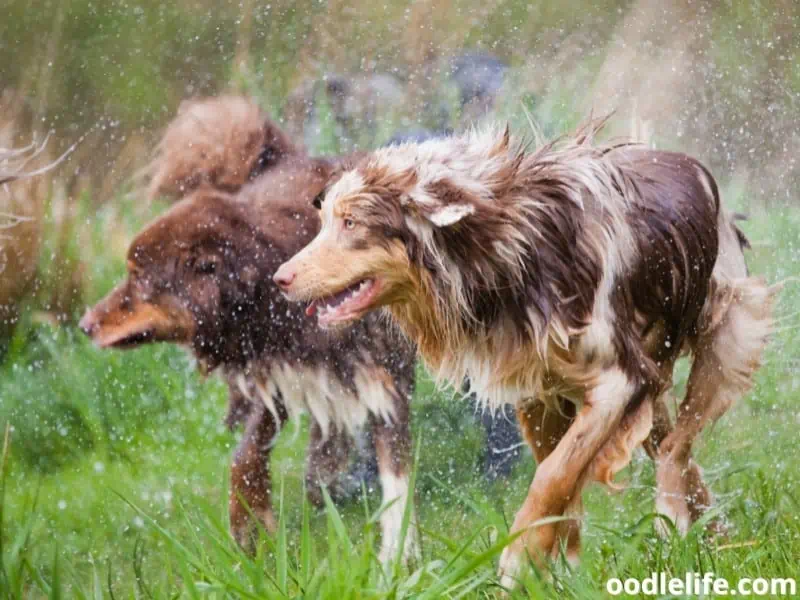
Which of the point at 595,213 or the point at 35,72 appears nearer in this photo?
the point at 595,213

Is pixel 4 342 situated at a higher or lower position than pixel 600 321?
lower

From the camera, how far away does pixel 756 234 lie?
3.21 m

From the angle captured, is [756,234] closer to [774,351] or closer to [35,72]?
[774,351]

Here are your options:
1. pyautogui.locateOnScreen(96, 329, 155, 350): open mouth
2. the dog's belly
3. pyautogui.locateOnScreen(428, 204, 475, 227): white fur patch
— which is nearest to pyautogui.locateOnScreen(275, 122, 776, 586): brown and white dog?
pyautogui.locateOnScreen(428, 204, 475, 227): white fur patch

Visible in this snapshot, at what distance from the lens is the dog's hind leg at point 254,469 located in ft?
10.1

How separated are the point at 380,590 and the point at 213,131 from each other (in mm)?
1252

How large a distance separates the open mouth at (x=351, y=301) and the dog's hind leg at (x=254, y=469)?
40 centimetres

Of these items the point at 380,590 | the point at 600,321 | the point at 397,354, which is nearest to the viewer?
the point at 380,590

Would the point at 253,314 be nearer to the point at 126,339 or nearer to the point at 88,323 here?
the point at 126,339

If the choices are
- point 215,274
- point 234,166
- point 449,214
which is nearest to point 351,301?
point 449,214

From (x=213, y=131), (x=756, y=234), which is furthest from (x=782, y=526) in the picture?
(x=213, y=131)

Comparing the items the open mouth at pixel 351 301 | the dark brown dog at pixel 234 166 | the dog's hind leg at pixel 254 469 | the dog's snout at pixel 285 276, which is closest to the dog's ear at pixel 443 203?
the open mouth at pixel 351 301

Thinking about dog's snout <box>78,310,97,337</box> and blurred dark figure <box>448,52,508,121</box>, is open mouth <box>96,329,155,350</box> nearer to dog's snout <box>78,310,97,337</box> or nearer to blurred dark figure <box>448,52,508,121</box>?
dog's snout <box>78,310,97,337</box>

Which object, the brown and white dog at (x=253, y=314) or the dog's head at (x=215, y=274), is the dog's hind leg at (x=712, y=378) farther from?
the dog's head at (x=215, y=274)
